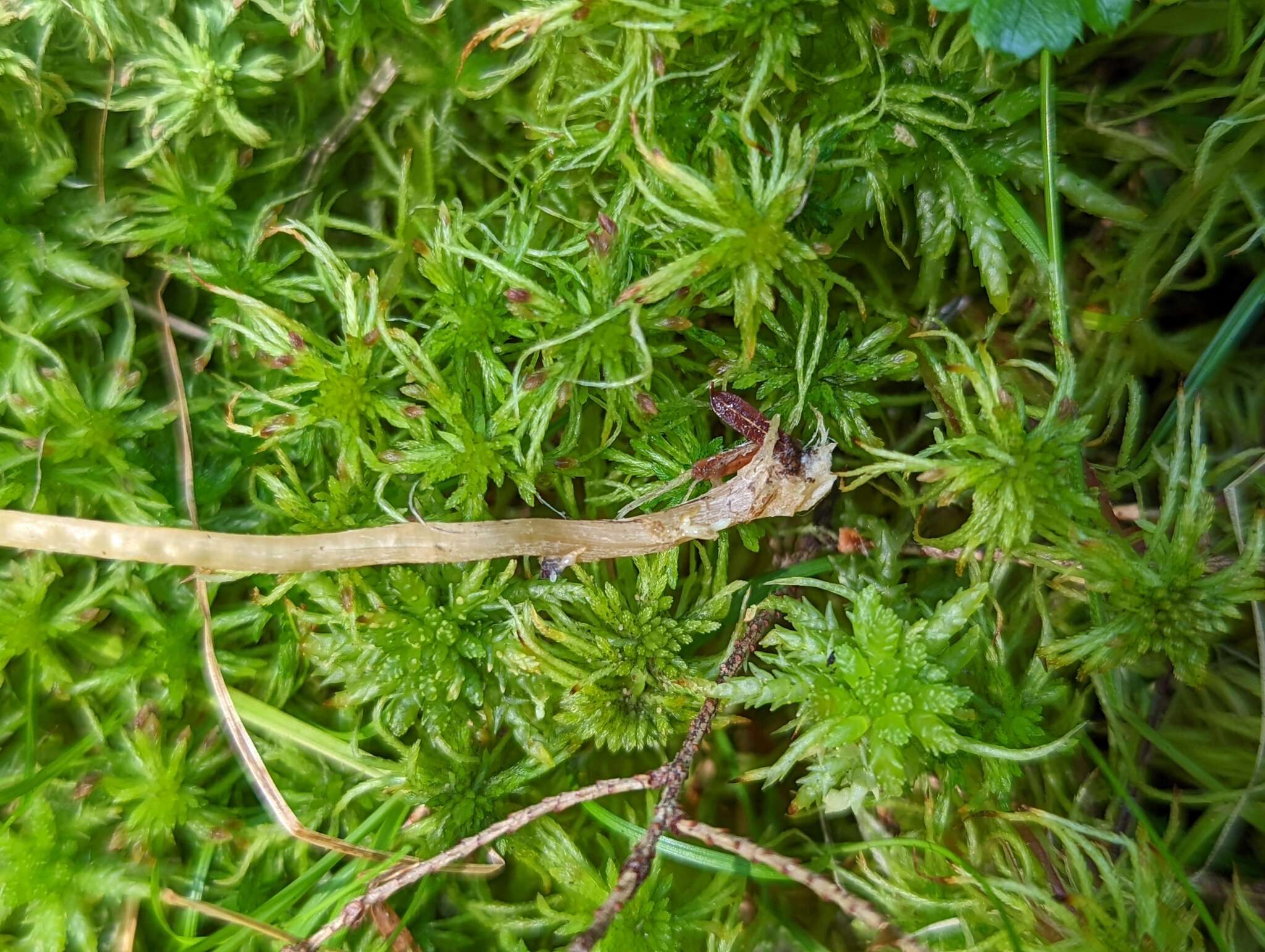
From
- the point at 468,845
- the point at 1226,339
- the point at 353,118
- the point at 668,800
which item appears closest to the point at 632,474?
the point at 668,800

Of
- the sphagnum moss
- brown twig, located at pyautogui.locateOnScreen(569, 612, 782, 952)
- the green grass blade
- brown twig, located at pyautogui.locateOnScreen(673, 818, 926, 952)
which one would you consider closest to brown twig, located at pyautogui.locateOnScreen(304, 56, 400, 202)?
the sphagnum moss

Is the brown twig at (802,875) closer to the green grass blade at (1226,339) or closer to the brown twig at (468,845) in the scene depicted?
the brown twig at (468,845)

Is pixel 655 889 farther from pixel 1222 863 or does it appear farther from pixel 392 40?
pixel 392 40

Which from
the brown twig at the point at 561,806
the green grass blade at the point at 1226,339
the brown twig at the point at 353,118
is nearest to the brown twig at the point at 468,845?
the brown twig at the point at 561,806

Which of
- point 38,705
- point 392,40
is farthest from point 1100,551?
point 38,705

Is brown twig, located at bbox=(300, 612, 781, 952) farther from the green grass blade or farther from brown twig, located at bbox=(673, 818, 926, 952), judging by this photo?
the green grass blade

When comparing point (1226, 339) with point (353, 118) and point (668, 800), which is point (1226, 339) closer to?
point (668, 800)

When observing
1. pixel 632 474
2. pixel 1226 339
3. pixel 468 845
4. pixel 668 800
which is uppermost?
pixel 1226 339
